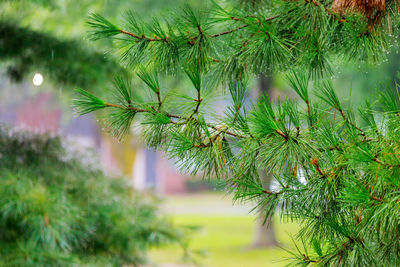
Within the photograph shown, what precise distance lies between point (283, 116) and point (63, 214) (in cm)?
130

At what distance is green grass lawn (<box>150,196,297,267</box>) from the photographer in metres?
5.14

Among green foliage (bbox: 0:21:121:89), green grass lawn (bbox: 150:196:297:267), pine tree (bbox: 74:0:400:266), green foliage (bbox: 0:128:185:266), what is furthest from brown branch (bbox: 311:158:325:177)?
green grass lawn (bbox: 150:196:297:267)

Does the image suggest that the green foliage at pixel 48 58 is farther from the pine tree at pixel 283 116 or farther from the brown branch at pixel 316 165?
the brown branch at pixel 316 165

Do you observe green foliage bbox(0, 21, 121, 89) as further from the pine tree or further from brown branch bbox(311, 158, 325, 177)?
brown branch bbox(311, 158, 325, 177)

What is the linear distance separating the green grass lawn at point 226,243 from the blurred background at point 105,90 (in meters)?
0.01

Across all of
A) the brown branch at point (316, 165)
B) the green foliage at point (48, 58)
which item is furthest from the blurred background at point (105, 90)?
the brown branch at point (316, 165)

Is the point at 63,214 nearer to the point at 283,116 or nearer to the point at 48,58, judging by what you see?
the point at 48,58

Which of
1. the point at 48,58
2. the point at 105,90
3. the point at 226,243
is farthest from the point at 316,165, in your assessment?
the point at 226,243

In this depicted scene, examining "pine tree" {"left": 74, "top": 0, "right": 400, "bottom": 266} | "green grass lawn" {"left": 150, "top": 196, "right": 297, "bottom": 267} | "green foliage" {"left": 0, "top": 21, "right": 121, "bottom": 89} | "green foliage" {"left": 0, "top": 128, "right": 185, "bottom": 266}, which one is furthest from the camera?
"green grass lawn" {"left": 150, "top": 196, "right": 297, "bottom": 267}

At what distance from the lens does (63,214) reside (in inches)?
82.0

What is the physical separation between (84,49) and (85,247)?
100cm

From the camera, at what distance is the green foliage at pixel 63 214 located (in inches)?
78.7

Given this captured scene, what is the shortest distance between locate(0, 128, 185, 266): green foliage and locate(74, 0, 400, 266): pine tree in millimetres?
957

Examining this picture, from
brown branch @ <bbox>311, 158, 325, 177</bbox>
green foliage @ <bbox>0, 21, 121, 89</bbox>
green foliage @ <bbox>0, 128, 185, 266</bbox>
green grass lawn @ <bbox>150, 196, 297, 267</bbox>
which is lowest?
green grass lawn @ <bbox>150, 196, 297, 267</bbox>
